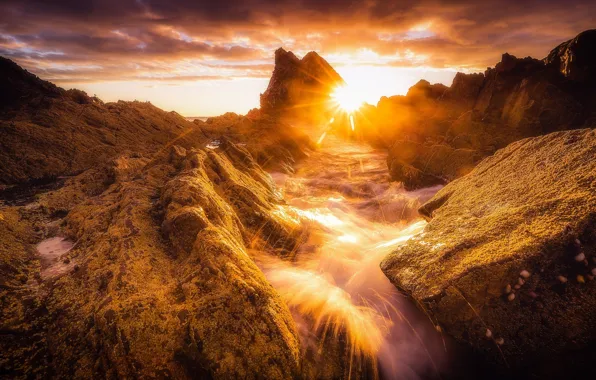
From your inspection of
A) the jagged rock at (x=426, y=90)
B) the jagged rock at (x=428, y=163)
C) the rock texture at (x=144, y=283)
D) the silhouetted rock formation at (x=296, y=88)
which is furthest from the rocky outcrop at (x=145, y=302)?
the silhouetted rock formation at (x=296, y=88)

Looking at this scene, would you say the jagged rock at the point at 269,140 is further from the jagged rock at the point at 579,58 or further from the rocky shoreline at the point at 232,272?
the jagged rock at the point at 579,58

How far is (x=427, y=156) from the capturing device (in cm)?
1249

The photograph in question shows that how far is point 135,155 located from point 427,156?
12.2 meters

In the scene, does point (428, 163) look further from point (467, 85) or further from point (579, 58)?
point (467, 85)

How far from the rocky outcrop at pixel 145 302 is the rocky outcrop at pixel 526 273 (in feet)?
6.96

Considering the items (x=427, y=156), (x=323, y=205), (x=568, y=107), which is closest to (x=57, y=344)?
(x=323, y=205)

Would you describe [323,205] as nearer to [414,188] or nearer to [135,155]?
[414,188]

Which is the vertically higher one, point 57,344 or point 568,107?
point 568,107

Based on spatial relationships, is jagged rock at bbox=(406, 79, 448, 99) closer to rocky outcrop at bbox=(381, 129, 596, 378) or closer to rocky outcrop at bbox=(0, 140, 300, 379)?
rocky outcrop at bbox=(381, 129, 596, 378)

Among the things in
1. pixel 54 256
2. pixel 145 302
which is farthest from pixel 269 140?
pixel 145 302

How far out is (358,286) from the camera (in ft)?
17.3

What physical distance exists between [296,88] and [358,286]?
41894mm

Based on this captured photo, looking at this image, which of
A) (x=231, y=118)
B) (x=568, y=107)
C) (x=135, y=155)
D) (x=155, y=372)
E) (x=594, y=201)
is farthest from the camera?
(x=231, y=118)

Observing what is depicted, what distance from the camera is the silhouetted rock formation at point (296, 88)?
1674 inches
